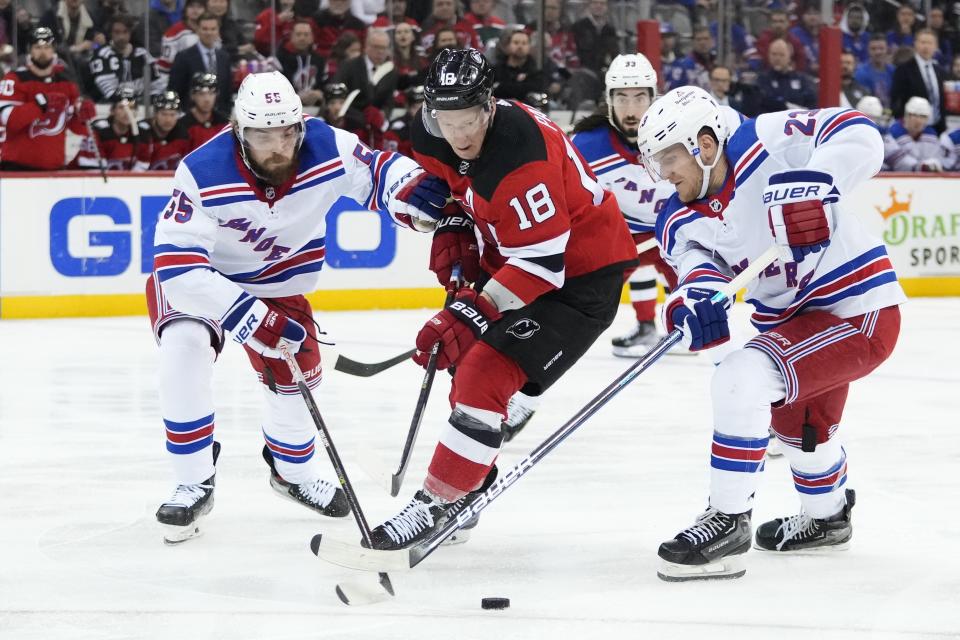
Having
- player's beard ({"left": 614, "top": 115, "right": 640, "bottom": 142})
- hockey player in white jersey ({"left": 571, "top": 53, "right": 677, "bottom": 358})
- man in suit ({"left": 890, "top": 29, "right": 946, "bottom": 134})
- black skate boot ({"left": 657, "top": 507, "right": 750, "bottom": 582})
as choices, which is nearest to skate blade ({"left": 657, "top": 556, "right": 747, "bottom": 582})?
black skate boot ({"left": 657, "top": 507, "right": 750, "bottom": 582})

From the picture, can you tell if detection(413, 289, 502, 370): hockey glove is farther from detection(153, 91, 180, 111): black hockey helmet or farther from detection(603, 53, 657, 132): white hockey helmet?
detection(153, 91, 180, 111): black hockey helmet

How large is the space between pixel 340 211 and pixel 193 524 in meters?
4.72

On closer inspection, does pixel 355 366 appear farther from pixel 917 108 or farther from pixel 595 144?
pixel 917 108

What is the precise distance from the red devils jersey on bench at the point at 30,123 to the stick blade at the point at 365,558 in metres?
5.27

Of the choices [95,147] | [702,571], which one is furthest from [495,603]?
[95,147]

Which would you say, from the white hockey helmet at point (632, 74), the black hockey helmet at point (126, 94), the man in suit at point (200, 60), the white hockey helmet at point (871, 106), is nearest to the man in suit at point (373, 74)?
the man in suit at point (200, 60)

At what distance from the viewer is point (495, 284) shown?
116 inches

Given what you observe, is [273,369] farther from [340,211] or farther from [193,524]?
[340,211]

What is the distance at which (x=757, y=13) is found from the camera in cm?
941

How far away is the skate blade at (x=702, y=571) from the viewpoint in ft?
9.34

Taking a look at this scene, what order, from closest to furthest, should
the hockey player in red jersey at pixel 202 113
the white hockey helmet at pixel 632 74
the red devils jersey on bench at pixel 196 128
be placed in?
1. the white hockey helmet at pixel 632 74
2. the hockey player in red jersey at pixel 202 113
3. the red devils jersey on bench at pixel 196 128

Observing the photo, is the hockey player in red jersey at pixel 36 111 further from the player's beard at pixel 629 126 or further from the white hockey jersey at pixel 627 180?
the player's beard at pixel 629 126

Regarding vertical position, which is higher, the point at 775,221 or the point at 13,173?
the point at 775,221

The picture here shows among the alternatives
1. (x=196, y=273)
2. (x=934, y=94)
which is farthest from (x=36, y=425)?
(x=934, y=94)
